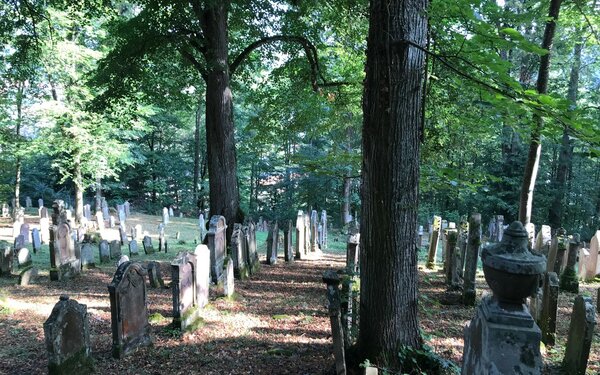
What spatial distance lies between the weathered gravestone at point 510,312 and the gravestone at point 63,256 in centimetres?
945

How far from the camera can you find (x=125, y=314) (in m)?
5.04

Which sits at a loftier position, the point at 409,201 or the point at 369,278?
the point at 409,201

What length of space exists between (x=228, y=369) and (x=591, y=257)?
9.58m

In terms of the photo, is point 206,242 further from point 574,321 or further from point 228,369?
point 574,321

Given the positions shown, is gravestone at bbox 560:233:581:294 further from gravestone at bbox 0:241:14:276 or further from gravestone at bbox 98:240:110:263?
gravestone at bbox 0:241:14:276

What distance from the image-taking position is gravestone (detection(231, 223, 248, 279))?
29.1 feet

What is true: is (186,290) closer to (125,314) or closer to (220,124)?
(125,314)

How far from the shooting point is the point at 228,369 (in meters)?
4.77

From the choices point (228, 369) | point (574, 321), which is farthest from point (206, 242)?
point (574, 321)

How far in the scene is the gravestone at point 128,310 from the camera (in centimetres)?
493

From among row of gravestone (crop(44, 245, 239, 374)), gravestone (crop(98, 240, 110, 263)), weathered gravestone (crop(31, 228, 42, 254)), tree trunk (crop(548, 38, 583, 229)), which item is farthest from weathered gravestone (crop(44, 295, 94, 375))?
tree trunk (crop(548, 38, 583, 229))

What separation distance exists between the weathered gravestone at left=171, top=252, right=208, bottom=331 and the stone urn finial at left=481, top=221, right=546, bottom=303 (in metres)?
4.56

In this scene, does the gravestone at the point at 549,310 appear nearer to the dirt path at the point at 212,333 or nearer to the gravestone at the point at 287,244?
the dirt path at the point at 212,333

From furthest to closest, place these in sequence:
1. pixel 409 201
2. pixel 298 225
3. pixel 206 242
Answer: pixel 298 225
pixel 206 242
pixel 409 201
